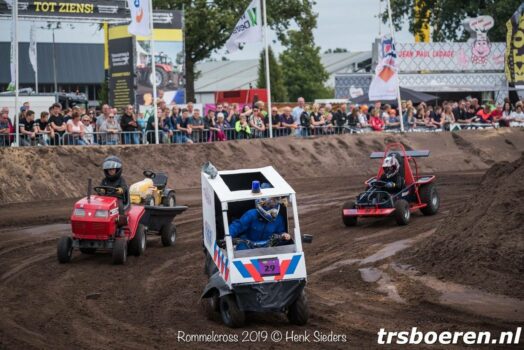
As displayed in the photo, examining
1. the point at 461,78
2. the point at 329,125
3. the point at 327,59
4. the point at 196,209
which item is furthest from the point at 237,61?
the point at 196,209

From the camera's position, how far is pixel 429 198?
1817 centimetres

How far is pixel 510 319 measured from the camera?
10.2 meters

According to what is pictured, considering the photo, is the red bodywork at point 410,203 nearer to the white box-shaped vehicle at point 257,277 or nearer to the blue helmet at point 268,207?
the white box-shaped vehicle at point 257,277

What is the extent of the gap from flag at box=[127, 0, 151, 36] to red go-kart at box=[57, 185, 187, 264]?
10.0 m

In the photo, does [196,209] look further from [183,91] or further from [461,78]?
[461,78]

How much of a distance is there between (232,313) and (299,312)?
76 centimetres

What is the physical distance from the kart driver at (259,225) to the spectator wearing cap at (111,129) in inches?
562

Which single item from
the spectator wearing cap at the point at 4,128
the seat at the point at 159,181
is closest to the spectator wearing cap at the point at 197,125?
the spectator wearing cap at the point at 4,128

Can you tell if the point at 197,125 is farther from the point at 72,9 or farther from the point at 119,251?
the point at 119,251

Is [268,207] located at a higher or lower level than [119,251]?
higher

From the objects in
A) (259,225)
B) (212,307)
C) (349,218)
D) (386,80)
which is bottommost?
(212,307)

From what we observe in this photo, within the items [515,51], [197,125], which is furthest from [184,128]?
[515,51]

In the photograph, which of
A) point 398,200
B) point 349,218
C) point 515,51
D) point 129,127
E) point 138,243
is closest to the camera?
point 138,243

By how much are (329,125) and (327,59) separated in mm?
61180
